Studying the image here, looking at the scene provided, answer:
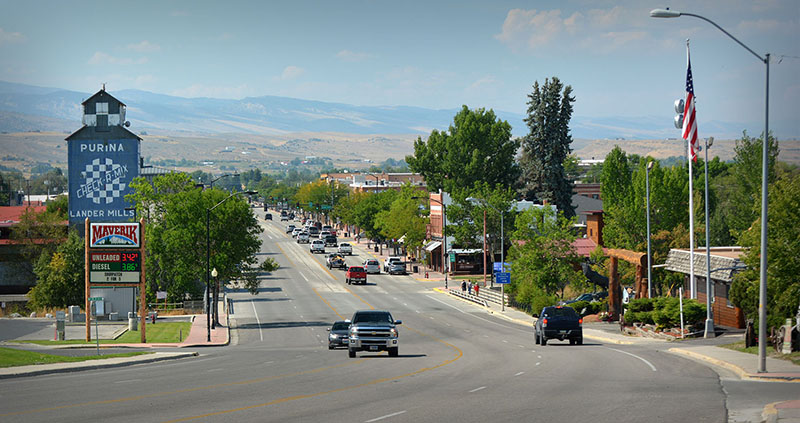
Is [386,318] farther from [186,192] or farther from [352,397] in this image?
[186,192]

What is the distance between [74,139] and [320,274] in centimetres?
3027

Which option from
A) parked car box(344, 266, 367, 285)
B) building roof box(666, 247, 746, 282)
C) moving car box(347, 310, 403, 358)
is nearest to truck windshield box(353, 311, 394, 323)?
moving car box(347, 310, 403, 358)

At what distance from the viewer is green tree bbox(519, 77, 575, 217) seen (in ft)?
387

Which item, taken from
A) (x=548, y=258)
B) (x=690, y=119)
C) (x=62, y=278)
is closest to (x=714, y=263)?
(x=690, y=119)

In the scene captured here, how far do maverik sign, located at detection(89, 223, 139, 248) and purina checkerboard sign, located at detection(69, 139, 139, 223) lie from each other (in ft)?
131

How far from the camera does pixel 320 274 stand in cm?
A: 10281

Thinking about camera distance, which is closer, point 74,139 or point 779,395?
point 779,395

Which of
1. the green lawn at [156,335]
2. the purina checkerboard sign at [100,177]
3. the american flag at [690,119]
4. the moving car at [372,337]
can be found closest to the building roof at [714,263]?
the american flag at [690,119]

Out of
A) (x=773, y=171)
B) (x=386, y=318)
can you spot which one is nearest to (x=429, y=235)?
(x=773, y=171)

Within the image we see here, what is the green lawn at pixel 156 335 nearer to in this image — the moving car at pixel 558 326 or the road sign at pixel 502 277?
the moving car at pixel 558 326

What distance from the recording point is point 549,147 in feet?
389

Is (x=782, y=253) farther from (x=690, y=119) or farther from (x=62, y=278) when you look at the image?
(x=62, y=278)

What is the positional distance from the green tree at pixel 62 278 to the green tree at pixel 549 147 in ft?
202

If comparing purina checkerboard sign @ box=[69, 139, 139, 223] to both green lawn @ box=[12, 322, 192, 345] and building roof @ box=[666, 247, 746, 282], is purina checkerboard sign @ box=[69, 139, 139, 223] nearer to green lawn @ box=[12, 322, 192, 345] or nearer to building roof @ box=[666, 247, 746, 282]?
green lawn @ box=[12, 322, 192, 345]
